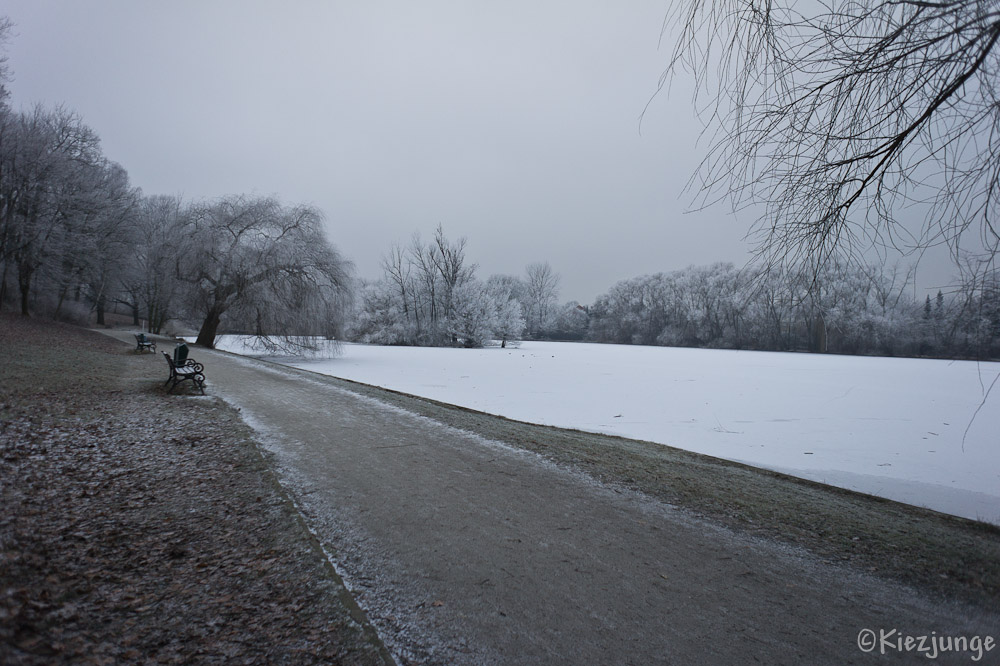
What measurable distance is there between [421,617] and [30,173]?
32.1m

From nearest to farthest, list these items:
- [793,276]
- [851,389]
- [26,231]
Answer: [793,276]
[851,389]
[26,231]

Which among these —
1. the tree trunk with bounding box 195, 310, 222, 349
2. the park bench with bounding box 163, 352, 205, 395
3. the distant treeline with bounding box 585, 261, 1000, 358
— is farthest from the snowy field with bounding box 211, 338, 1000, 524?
the tree trunk with bounding box 195, 310, 222, 349

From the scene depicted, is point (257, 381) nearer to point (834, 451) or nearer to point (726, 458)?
point (726, 458)

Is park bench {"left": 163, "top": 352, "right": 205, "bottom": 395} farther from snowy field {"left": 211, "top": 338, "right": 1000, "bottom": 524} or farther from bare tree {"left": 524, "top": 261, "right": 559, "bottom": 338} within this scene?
bare tree {"left": 524, "top": 261, "right": 559, "bottom": 338}

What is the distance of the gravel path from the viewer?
253 centimetres

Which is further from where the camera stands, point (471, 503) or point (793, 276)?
point (471, 503)

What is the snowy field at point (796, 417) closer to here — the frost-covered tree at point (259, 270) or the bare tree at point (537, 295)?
the frost-covered tree at point (259, 270)

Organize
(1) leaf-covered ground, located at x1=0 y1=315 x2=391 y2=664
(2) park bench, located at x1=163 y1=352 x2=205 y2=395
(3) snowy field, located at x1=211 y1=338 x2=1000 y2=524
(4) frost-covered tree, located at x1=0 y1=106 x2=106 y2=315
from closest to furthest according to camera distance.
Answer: (1) leaf-covered ground, located at x1=0 y1=315 x2=391 y2=664
(3) snowy field, located at x1=211 y1=338 x2=1000 y2=524
(2) park bench, located at x1=163 y1=352 x2=205 y2=395
(4) frost-covered tree, located at x1=0 y1=106 x2=106 y2=315

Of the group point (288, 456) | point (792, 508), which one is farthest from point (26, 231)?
point (792, 508)

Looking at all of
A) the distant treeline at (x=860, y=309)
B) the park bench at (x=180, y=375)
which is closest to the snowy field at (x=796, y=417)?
the distant treeline at (x=860, y=309)

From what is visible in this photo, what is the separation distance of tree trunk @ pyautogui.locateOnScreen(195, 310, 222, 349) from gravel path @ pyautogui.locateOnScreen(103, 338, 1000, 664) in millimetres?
22543

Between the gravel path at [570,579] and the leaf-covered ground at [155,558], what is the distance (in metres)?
0.27

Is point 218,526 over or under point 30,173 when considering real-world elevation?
under

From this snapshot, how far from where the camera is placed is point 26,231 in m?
22.9
